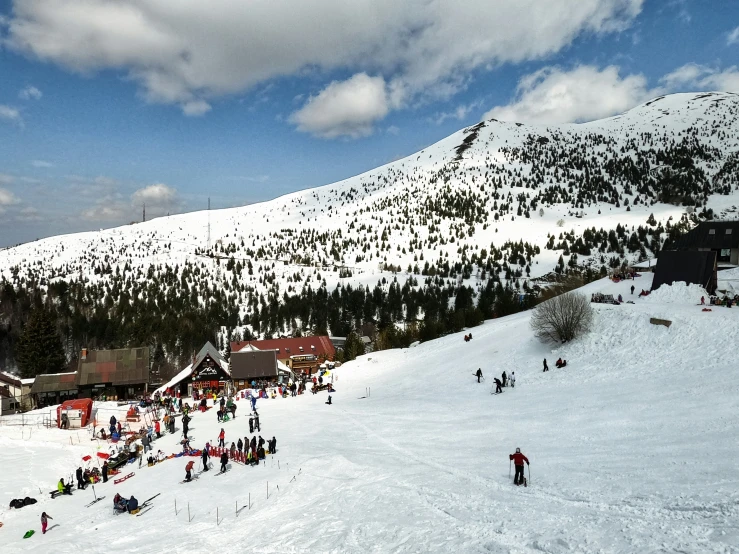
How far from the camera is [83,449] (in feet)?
90.1

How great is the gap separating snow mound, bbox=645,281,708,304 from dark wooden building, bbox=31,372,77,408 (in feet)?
198

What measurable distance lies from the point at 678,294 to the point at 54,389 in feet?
210

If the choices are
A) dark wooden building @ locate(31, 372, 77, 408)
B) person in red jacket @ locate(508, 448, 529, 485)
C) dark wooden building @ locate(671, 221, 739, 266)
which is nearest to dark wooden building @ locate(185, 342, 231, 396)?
dark wooden building @ locate(31, 372, 77, 408)

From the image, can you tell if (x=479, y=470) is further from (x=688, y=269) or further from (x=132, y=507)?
(x=688, y=269)

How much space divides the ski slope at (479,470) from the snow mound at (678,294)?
20.0 ft

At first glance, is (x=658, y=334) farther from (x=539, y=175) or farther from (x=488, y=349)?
(x=539, y=175)

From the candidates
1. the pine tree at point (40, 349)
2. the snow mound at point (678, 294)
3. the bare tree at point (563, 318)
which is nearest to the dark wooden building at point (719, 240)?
the snow mound at point (678, 294)

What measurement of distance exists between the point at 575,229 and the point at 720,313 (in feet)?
396

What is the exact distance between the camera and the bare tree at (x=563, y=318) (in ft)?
112

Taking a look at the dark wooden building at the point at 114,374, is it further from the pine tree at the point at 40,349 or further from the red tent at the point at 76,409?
the pine tree at the point at 40,349

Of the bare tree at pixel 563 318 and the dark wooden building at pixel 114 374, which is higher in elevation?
the bare tree at pixel 563 318

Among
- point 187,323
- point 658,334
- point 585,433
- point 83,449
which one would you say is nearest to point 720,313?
point 658,334

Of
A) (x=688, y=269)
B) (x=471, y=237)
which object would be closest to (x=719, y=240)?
(x=688, y=269)

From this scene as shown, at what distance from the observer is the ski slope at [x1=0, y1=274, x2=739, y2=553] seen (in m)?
11.3
